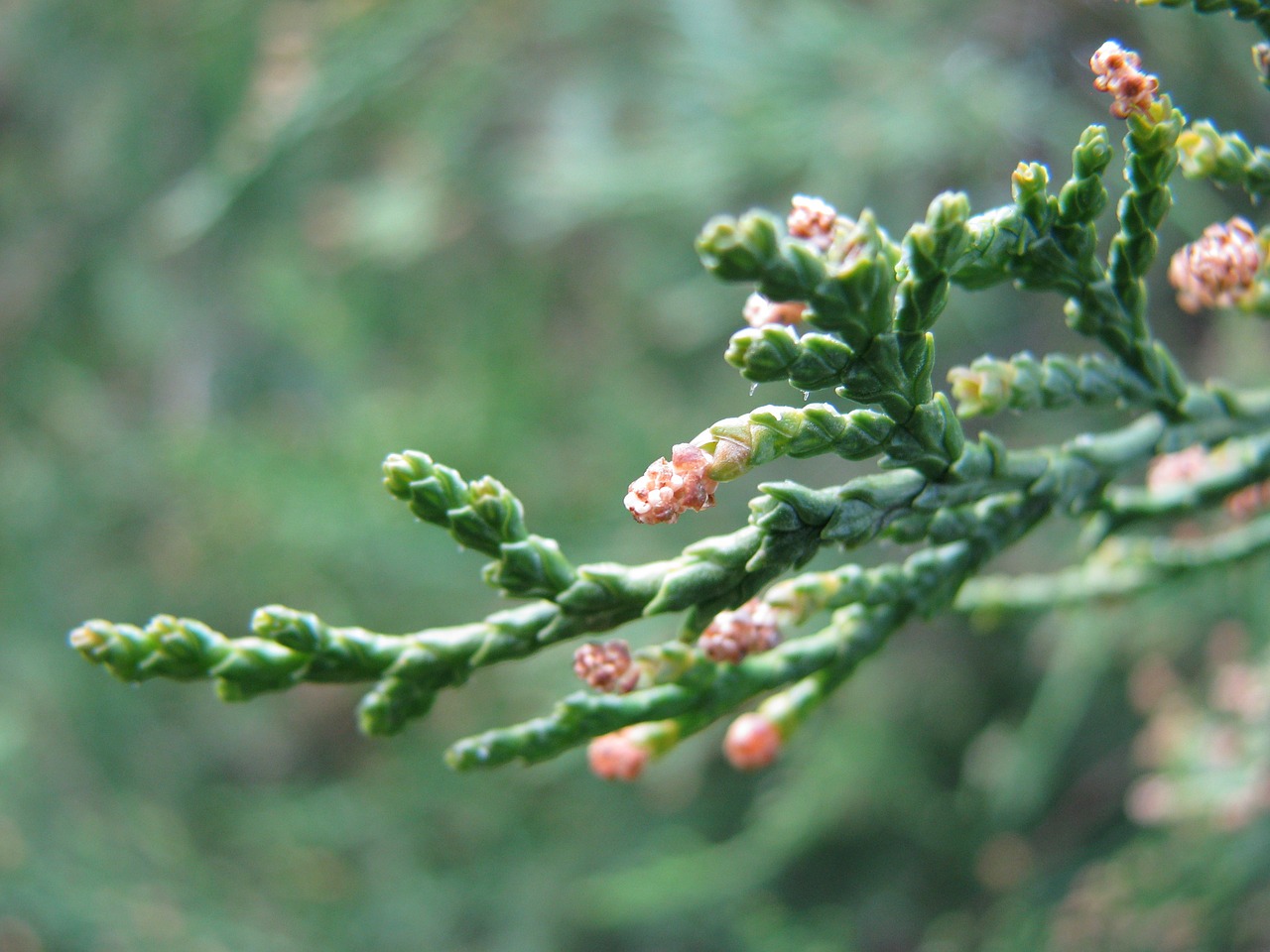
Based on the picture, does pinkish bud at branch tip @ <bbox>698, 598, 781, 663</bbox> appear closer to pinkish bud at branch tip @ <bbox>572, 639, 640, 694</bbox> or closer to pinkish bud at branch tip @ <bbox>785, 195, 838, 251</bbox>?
pinkish bud at branch tip @ <bbox>572, 639, 640, 694</bbox>

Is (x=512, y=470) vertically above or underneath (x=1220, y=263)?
above

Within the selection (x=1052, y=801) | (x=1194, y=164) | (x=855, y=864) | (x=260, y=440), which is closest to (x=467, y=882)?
(x=855, y=864)

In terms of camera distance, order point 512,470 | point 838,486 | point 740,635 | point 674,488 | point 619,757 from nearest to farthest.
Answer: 1. point 674,488
2. point 838,486
3. point 740,635
4. point 619,757
5. point 512,470

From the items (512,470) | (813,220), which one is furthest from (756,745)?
(512,470)

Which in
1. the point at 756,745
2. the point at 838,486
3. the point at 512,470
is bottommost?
the point at 756,745

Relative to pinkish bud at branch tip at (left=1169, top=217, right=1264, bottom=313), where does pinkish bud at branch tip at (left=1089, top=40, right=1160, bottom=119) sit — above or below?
above

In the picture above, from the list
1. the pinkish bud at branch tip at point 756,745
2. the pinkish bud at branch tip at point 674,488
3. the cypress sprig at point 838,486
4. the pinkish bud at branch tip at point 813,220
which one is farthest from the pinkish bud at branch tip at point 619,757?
the pinkish bud at branch tip at point 813,220

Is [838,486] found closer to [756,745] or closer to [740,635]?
[740,635]

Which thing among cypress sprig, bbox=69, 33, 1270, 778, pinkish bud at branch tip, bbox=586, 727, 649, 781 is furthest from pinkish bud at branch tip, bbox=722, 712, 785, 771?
pinkish bud at branch tip, bbox=586, 727, 649, 781
